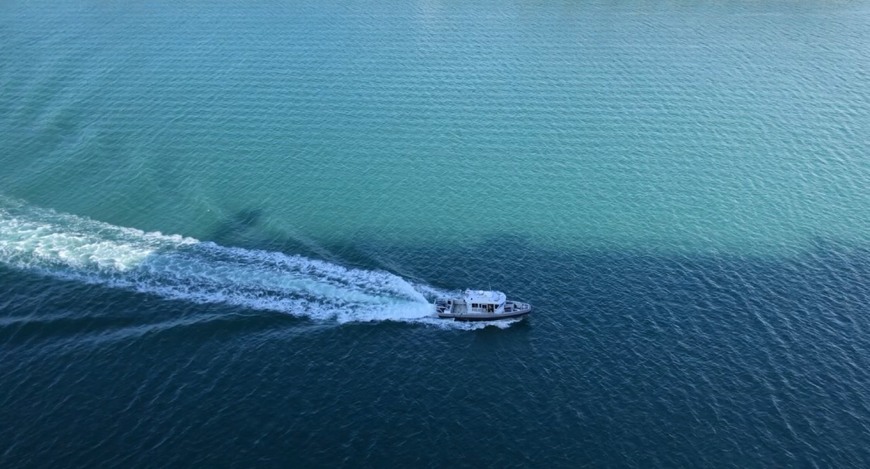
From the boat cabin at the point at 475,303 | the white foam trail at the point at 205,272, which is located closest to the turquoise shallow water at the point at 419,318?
the white foam trail at the point at 205,272

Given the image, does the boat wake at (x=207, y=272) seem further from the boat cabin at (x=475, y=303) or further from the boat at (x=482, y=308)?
the boat cabin at (x=475, y=303)

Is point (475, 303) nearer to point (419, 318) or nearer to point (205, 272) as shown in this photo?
point (419, 318)

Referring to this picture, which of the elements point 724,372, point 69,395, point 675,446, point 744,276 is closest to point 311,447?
point 69,395

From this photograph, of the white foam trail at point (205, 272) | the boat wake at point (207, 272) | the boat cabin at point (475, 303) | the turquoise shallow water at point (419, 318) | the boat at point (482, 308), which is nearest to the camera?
the turquoise shallow water at point (419, 318)

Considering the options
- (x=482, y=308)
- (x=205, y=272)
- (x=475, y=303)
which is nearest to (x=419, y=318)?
(x=475, y=303)

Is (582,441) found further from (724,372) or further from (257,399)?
(257,399)

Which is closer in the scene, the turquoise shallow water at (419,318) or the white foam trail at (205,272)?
the turquoise shallow water at (419,318)
